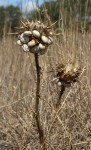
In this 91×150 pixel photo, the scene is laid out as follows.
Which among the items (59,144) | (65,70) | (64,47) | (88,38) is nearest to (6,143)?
(59,144)

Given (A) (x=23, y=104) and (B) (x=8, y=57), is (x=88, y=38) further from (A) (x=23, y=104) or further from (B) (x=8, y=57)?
(B) (x=8, y=57)

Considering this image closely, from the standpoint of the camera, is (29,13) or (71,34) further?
(29,13)

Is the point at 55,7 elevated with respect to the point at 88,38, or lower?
elevated

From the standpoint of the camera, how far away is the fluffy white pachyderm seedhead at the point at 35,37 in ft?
4.41

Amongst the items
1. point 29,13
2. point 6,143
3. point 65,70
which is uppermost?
point 29,13

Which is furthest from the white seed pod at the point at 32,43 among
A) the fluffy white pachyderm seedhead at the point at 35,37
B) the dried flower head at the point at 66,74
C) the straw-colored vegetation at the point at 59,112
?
the straw-colored vegetation at the point at 59,112

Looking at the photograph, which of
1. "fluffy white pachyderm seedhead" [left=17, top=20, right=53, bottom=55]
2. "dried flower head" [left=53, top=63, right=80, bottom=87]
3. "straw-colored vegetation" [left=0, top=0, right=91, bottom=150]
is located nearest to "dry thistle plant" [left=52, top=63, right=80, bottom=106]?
"dried flower head" [left=53, top=63, right=80, bottom=87]

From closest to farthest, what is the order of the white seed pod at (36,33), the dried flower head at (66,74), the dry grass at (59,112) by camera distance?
the white seed pod at (36,33)
the dried flower head at (66,74)
the dry grass at (59,112)

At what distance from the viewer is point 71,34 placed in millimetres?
2539

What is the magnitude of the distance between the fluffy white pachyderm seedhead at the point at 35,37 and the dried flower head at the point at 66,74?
0.43ft

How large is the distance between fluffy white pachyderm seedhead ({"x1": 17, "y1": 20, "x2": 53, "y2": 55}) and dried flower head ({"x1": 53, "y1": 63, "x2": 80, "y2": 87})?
0.13 m

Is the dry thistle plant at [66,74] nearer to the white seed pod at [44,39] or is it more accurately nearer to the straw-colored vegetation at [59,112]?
the white seed pod at [44,39]

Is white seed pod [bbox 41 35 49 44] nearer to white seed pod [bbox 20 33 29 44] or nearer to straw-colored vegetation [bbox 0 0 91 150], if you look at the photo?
white seed pod [bbox 20 33 29 44]

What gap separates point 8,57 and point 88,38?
2816 mm
